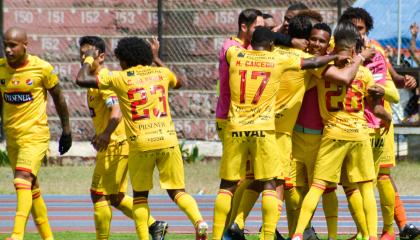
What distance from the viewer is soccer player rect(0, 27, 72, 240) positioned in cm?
1045

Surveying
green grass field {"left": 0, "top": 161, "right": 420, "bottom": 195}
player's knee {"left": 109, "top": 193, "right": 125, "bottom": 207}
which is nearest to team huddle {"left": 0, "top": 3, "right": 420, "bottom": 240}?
player's knee {"left": 109, "top": 193, "right": 125, "bottom": 207}

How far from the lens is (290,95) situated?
10508 mm

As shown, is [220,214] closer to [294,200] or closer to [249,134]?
[249,134]

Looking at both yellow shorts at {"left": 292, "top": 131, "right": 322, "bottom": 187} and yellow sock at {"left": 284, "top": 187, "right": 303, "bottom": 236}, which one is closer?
yellow shorts at {"left": 292, "top": 131, "right": 322, "bottom": 187}

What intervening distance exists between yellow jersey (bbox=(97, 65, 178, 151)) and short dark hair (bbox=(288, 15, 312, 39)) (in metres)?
1.36

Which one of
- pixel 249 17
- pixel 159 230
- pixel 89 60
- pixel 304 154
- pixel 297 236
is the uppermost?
A: pixel 249 17

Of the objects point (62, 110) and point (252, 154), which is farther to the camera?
point (62, 110)

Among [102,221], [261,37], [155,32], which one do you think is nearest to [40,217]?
[102,221]

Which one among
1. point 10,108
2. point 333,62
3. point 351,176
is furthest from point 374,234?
point 10,108

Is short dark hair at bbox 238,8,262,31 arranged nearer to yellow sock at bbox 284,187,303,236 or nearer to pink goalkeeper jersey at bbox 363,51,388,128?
pink goalkeeper jersey at bbox 363,51,388,128

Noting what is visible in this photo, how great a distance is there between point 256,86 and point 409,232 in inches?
94.3

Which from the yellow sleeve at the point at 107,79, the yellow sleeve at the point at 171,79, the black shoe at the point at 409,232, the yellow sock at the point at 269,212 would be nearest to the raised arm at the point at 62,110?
the yellow sleeve at the point at 107,79

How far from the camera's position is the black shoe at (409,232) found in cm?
1124

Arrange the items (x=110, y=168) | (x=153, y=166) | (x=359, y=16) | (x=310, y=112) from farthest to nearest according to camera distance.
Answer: (x=359, y=16)
(x=110, y=168)
(x=310, y=112)
(x=153, y=166)
